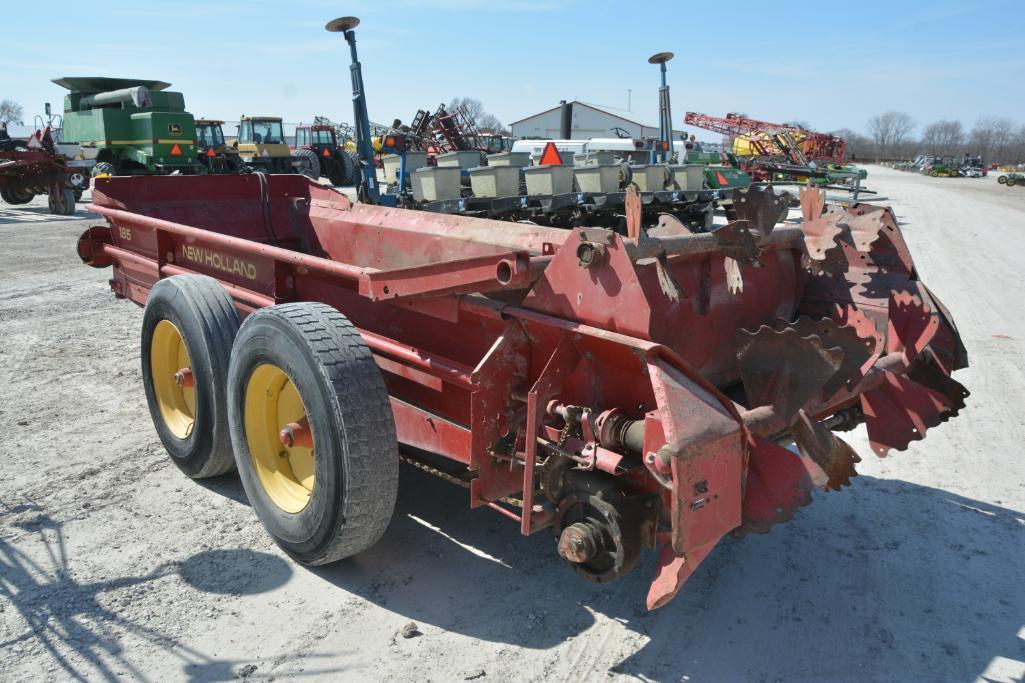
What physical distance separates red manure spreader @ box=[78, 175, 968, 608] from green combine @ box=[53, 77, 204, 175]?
16.0 m

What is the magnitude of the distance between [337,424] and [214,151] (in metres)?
21.0

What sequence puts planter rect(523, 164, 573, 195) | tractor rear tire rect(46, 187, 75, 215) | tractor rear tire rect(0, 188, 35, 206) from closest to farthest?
planter rect(523, 164, 573, 195), tractor rear tire rect(46, 187, 75, 215), tractor rear tire rect(0, 188, 35, 206)

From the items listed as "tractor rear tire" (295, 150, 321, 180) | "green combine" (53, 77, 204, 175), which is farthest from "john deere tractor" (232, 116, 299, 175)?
"green combine" (53, 77, 204, 175)

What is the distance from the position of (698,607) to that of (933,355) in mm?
1587

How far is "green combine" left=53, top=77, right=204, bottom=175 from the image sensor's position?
18266 mm

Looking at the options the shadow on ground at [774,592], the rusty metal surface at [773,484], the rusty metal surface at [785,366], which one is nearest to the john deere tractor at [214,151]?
the shadow on ground at [774,592]

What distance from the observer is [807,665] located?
264cm

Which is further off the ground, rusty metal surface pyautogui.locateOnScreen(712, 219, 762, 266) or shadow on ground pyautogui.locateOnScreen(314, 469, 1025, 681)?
rusty metal surface pyautogui.locateOnScreen(712, 219, 762, 266)

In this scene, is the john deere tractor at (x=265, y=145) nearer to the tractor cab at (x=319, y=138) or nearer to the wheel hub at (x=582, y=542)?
the tractor cab at (x=319, y=138)

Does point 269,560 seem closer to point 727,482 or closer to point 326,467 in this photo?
point 326,467

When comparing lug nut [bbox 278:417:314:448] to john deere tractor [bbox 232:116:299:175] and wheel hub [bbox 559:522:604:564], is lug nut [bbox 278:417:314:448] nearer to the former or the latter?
wheel hub [bbox 559:522:604:564]

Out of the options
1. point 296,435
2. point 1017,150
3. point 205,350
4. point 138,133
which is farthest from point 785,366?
point 1017,150

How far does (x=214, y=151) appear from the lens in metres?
21.6

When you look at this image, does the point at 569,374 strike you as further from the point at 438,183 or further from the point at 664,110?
the point at 664,110
